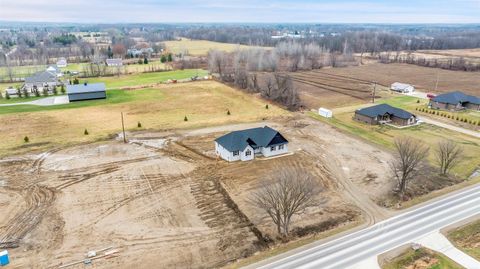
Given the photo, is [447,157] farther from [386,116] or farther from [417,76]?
[417,76]

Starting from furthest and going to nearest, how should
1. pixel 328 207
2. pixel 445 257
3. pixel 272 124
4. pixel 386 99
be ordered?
pixel 386 99 → pixel 272 124 → pixel 328 207 → pixel 445 257

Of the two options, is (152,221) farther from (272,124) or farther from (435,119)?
(435,119)

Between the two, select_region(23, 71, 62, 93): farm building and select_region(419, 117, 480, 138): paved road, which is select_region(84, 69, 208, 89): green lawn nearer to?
select_region(23, 71, 62, 93): farm building

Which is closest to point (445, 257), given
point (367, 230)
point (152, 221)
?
point (367, 230)

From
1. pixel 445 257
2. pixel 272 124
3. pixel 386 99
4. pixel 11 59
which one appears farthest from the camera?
pixel 11 59

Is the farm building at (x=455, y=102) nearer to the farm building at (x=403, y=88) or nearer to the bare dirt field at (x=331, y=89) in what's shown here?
the bare dirt field at (x=331, y=89)

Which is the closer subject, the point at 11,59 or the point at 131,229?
the point at 131,229
